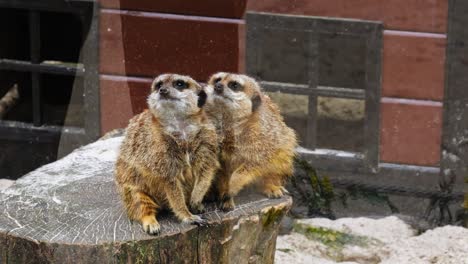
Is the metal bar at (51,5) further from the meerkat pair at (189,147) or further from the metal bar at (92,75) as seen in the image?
the meerkat pair at (189,147)

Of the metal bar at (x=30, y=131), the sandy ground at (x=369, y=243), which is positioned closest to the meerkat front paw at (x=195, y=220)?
the sandy ground at (x=369, y=243)

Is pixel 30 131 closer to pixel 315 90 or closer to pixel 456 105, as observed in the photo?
pixel 315 90

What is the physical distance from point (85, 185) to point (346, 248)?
1998mm

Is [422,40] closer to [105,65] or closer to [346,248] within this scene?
[346,248]

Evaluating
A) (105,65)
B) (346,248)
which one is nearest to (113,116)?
(105,65)

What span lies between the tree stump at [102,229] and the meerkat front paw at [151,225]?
0.8 inches

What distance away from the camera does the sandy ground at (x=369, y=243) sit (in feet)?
19.4

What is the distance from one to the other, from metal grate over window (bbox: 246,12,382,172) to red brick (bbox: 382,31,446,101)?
0.06 m

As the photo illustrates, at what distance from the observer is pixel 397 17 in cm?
598

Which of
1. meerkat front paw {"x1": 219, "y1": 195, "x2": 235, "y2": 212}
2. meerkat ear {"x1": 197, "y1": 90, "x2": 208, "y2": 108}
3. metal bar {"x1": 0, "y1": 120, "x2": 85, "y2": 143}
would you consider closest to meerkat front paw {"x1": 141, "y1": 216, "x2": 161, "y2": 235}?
meerkat front paw {"x1": 219, "y1": 195, "x2": 235, "y2": 212}

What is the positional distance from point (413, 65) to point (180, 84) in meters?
2.41

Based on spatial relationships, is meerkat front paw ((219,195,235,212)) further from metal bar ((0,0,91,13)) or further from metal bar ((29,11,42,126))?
metal bar ((29,11,42,126))

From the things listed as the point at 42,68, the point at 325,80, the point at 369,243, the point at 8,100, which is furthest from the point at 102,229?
the point at 325,80

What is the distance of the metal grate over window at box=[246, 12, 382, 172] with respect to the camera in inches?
239
